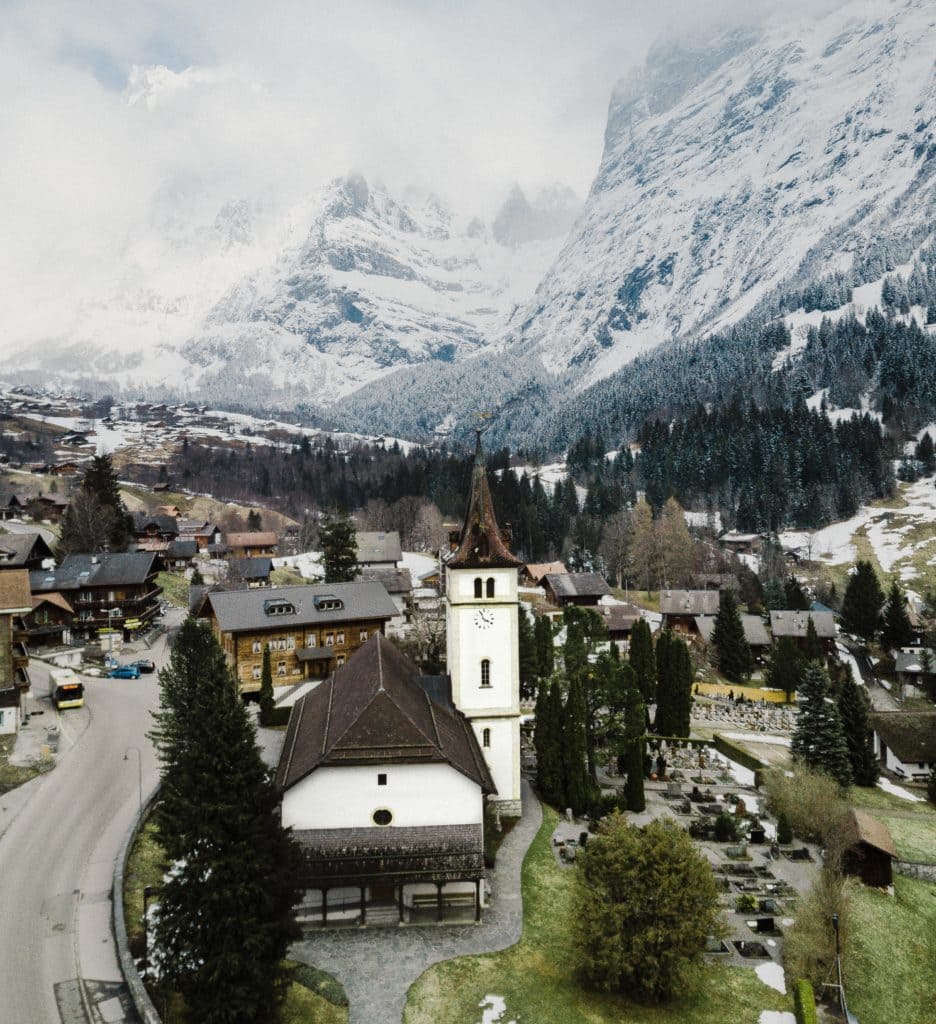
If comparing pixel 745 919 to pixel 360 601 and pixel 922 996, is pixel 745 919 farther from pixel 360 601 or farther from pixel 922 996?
pixel 360 601

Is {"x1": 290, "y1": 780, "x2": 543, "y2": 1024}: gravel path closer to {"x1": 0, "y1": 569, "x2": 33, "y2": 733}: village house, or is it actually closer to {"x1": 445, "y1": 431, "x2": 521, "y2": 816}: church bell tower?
{"x1": 445, "y1": 431, "x2": 521, "y2": 816}: church bell tower

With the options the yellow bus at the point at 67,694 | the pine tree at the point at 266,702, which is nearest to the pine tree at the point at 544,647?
the pine tree at the point at 266,702

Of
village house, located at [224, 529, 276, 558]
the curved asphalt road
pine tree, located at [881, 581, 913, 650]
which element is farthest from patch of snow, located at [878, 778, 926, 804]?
village house, located at [224, 529, 276, 558]

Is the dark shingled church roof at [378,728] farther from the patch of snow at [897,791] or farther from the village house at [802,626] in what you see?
the village house at [802,626]

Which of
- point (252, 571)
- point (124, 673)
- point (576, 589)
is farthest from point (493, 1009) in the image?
point (576, 589)

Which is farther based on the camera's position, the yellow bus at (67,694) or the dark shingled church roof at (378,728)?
the yellow bus at (67,694)

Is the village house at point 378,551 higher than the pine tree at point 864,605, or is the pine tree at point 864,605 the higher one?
the village house at point 378,551
